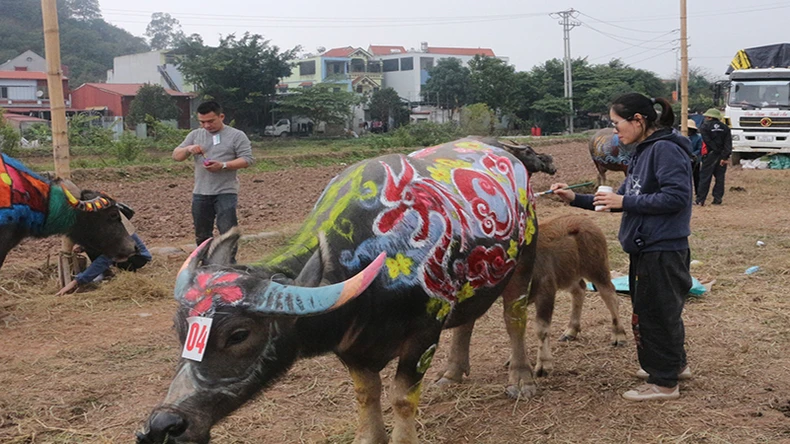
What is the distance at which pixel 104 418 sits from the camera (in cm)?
444

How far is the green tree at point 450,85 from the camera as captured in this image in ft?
185

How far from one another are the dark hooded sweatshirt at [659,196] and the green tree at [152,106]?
40.0 metres

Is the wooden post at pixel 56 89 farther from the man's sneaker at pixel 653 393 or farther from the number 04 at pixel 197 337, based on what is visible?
the man's sneaker at pixel 653 393

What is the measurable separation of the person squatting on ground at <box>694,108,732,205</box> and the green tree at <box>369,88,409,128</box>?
1578 inches

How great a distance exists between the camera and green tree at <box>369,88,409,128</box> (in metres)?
52.5

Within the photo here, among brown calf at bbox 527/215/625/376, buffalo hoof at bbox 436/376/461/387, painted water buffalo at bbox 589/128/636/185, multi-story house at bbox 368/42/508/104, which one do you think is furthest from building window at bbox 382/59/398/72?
buffalo hoof at bbox 436/376/461/387

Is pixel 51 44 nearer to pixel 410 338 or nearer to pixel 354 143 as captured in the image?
pixel 410 338

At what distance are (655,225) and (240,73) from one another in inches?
1463

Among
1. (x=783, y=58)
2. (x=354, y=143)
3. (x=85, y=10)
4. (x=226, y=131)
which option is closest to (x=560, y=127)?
(x=354, y=143)

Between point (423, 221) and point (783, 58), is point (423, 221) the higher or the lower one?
the lower one

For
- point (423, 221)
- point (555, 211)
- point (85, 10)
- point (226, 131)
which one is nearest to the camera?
point (423, 221)

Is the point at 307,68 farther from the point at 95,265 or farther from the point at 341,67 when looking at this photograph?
the point at 95,265

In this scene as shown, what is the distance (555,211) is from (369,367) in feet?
31.2

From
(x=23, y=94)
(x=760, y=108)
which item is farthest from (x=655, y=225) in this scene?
(x=23, y=94)
